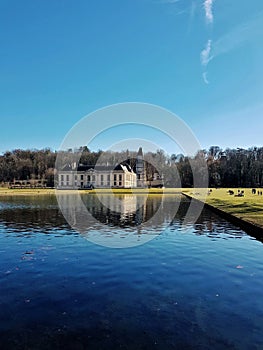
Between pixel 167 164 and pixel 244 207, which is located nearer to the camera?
pixel 244 207

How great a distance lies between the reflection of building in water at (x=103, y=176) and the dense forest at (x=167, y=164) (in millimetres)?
2992

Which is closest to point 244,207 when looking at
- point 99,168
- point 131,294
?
point 131,294

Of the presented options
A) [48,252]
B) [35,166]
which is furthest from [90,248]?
[35,166]

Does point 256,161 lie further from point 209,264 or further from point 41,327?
point 41,327

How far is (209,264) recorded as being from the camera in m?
10.8

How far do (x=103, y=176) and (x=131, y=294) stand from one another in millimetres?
98843

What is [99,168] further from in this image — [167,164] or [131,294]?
[131,294]

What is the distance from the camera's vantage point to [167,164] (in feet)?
339

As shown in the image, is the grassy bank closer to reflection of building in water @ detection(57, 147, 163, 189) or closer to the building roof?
reflection of building in water @ detection(57, 147, 163, 189)

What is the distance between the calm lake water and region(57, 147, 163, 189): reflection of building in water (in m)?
89.5

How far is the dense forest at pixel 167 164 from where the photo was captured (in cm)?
9569

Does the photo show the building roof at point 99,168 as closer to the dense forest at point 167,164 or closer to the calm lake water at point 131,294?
the dense forest at point 167,164

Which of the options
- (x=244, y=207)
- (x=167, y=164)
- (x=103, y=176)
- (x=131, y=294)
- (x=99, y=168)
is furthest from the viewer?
(x=99, y=168)

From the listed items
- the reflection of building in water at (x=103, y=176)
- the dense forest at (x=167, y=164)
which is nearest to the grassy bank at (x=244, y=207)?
the dense forest at (x=167, y=164)
